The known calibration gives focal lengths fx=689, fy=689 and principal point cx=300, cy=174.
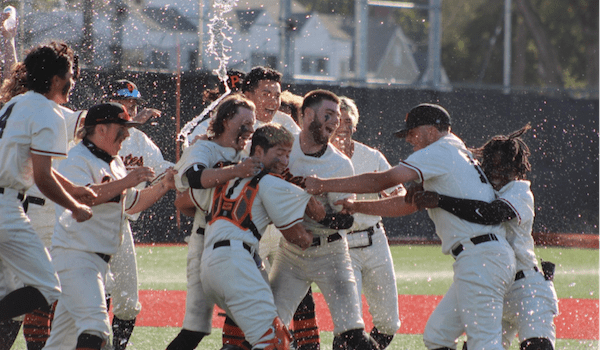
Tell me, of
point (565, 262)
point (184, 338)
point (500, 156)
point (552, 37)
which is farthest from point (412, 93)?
point (552, 37)

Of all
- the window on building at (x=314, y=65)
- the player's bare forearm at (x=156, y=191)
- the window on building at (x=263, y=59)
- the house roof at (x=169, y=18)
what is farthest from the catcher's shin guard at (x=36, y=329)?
the window on building at (x=314, y=65)

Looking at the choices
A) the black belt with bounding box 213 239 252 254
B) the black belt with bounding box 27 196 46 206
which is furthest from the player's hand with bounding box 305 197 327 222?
the black belt with bounding box 27 196 46 206

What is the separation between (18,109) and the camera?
12.8 feet

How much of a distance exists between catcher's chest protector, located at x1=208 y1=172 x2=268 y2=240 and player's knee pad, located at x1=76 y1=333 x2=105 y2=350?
2.94 feet

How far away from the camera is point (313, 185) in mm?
3975

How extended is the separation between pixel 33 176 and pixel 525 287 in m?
2.96

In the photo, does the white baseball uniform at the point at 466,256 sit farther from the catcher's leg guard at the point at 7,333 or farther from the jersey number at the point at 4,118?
the catcher's leg guard at the point at 7,333

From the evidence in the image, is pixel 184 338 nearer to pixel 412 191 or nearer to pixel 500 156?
pixel 412 191

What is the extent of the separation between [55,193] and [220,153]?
3.16 feet

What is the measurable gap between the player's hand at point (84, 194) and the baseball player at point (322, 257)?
1233mm

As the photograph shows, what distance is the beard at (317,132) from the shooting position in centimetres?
433

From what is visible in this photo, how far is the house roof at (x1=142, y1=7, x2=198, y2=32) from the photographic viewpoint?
14.7 metres

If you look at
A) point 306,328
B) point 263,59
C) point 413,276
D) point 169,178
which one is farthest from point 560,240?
point 169,178

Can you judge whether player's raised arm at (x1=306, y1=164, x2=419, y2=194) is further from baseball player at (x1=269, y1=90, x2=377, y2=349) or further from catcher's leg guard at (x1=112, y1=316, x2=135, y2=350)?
catcher's leg guard at (x1=112, y1=316, x2=135, y2=350)
